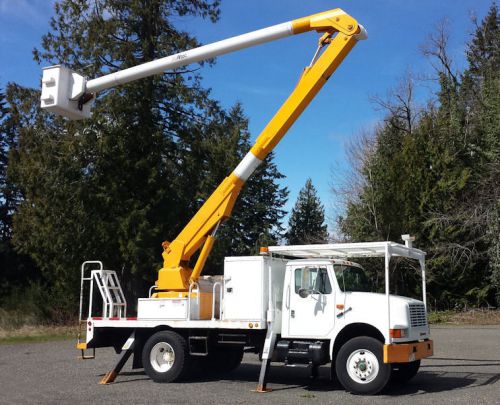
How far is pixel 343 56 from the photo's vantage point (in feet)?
40.8

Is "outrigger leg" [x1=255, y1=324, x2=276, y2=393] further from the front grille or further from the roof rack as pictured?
the front grille

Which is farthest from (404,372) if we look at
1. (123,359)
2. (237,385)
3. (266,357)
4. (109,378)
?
(109,378)

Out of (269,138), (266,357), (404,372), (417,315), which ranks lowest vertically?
(404,372)

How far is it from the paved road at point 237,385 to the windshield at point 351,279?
198 cm

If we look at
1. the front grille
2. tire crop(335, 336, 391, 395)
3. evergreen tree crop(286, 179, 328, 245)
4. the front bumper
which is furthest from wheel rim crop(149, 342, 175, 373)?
evergreen tree crop(286, 179, 328, 245)

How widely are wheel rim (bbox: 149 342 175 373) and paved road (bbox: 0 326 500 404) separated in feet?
1.30

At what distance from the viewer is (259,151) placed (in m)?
12.9

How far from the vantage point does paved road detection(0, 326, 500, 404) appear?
10.3 m

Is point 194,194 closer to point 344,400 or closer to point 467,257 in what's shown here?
point 467,257

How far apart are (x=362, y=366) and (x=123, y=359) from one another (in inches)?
201

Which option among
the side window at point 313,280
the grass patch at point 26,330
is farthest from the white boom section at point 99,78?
the grass patch at point 26,330

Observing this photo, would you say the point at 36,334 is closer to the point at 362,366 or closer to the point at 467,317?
the point at 362,366

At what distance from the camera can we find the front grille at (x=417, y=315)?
11.2 metres

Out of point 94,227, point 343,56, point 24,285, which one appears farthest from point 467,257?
point 24,285
